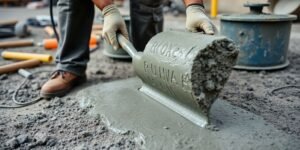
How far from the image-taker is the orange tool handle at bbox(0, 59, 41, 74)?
2398 millimetres

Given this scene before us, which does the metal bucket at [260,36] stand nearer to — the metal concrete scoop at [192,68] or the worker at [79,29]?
the worker at [79,29]

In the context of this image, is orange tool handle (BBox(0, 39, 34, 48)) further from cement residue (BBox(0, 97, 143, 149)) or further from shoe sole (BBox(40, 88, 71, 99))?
cement residue (BBox(0, 97, 143, 149))

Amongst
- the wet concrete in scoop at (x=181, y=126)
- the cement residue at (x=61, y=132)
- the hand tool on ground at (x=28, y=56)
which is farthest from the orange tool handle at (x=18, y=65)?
the wet concrete in scoop at (x=181, y=126)

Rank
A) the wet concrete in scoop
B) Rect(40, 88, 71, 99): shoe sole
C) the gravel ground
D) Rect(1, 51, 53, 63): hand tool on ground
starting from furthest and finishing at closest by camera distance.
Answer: Rect(1, 51, 53, 63): hand tool on ground
Rect(40, 88, 71, 99): shoe sole
the gravel ground
the wet concrete in scoop

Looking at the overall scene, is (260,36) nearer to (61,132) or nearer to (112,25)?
(112,25)

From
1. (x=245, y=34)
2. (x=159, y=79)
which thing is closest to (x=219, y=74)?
(x=159, y=79)

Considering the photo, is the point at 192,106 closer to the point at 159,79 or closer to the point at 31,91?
the point at 159,79

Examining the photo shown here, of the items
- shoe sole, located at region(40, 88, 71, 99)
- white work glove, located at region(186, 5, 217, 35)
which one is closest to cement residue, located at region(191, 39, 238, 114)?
white work glove, located at region(186, 5, 217, 35)

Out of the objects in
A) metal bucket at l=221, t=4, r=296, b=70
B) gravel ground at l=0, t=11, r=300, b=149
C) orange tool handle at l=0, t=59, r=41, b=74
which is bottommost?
gravel ground at l=0, t=11, r=300, b=149

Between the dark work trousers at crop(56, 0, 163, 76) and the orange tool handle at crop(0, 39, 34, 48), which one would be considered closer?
the dark work trousers at crop(56, 0, 163, 76)

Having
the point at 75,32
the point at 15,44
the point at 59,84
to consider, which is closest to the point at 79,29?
the point at 75,32

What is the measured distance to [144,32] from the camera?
7.72 ft

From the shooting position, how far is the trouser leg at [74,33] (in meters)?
1.98

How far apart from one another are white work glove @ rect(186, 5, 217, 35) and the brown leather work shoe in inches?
35.6
